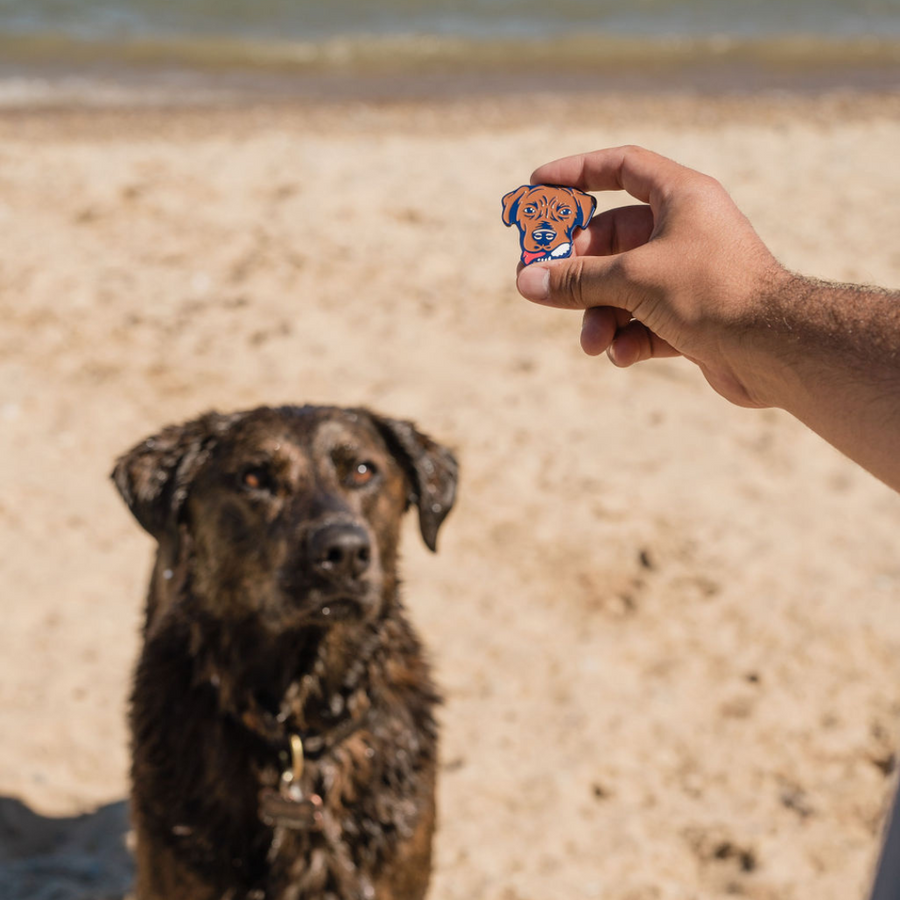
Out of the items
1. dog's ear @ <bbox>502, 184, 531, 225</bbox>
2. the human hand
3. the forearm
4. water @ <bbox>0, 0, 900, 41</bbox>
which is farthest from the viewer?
water @ <bbox>0, 0, 900, 41</bbox>

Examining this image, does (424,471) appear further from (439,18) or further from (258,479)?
(439,18)

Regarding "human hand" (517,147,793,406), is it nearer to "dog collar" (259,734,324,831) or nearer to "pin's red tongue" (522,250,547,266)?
"pin's red tongue" (522,250,547,266)

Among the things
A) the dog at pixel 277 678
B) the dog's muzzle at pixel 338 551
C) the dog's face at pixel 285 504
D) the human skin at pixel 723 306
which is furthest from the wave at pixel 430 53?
the human skin at pixel 723 306

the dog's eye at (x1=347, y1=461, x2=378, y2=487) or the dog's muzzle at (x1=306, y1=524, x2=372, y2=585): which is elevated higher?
the dog's eye at (x1=347, y1=461, x2=378, y2=487)

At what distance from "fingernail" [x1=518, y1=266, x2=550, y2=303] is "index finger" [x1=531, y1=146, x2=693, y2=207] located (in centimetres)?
29

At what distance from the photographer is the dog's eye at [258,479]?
11.8 feet

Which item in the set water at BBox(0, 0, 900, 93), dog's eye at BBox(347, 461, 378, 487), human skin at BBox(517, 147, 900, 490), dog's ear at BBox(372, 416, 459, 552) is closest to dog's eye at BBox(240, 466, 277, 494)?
dog's eye at BBox(347, 461, 378, 487)

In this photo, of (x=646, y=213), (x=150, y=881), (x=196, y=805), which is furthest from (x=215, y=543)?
(x=646, y=213)

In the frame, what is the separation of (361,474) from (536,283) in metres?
1.34

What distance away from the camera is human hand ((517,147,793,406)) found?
2.30 m

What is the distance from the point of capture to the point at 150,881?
138 inches

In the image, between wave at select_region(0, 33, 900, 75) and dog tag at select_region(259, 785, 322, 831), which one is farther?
wave at select_region(0, 33, 900, 75)

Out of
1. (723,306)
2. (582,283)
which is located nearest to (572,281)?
(582,283)

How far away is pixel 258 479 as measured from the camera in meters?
3.62
